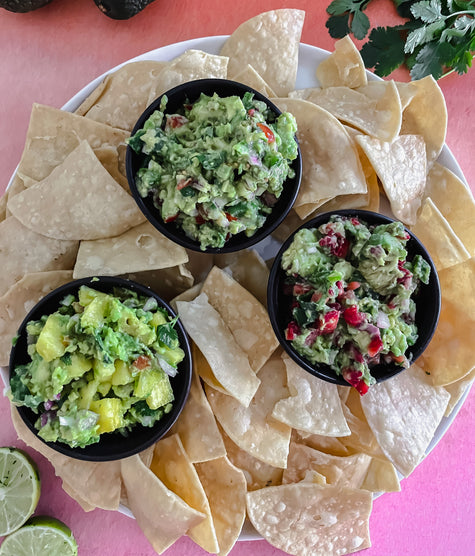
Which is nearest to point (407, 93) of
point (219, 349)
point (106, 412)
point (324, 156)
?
point (324, 156)

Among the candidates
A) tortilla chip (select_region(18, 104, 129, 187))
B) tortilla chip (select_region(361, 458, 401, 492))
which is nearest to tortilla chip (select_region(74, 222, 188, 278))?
tortilla chip (select_region(18, 104, 129, 187))

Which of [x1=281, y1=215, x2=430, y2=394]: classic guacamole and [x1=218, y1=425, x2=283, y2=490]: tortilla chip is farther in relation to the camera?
[x1=218, y1=425, x2=283, y2=490]: tortilla chip

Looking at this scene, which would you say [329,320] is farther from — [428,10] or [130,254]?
[428,10]

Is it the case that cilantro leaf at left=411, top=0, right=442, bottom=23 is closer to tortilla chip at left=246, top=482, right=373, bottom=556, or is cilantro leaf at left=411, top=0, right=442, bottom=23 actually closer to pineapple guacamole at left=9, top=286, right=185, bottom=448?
pineapple guacamole at left=9, top=286, right=185, bottom=448

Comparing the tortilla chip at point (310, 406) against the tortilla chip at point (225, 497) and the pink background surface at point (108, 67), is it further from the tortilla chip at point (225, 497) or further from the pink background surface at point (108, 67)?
the pink background surface at point (108, 67)

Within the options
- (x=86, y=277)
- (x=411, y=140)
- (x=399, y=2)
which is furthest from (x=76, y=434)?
(x=399, y=2)

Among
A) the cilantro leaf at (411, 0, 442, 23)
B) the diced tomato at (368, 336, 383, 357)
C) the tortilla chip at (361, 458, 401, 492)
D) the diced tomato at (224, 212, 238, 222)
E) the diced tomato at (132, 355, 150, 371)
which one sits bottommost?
the tortilla chip at (361, 458, 401, 492)
